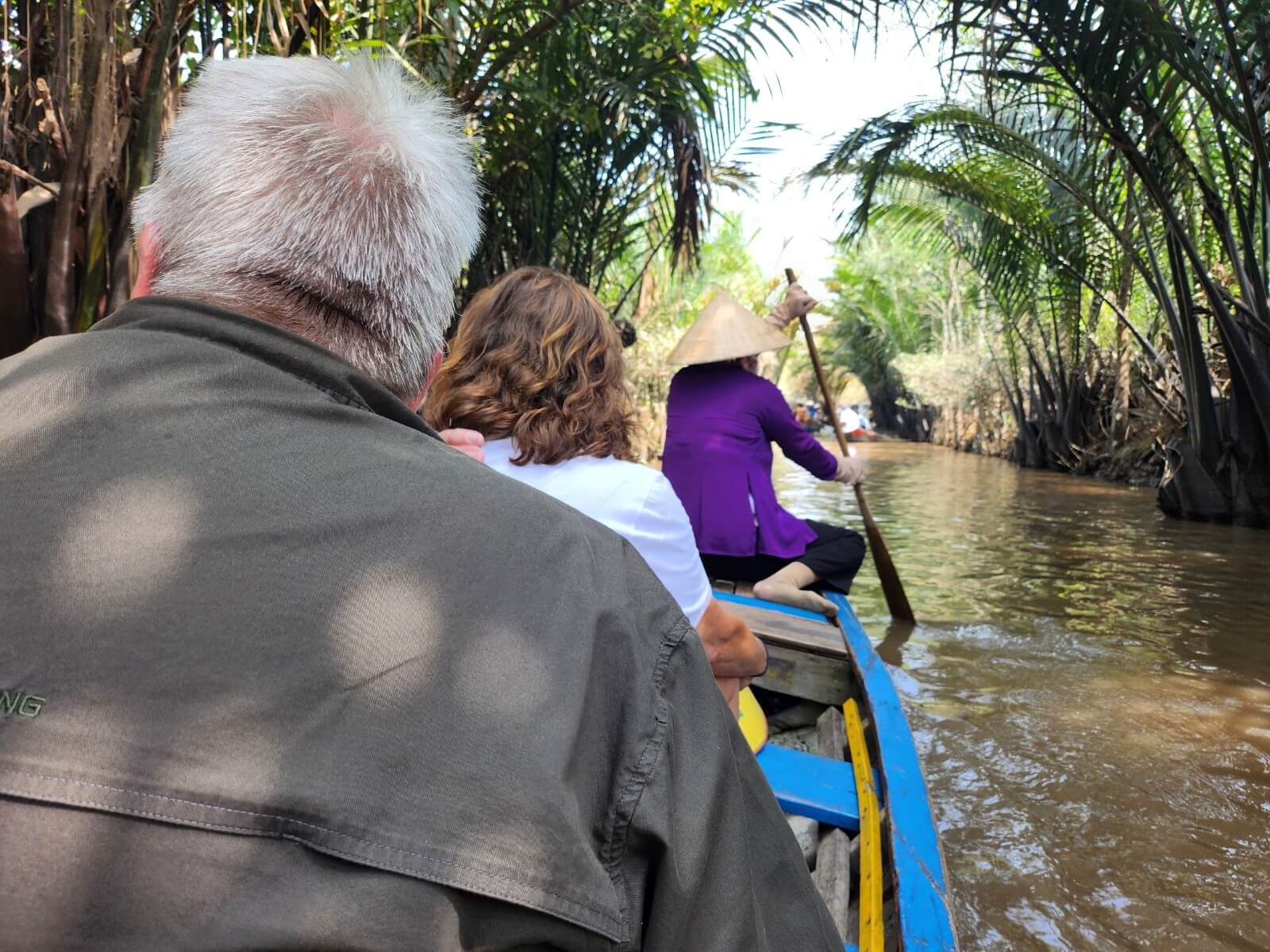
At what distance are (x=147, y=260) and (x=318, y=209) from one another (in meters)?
0.19

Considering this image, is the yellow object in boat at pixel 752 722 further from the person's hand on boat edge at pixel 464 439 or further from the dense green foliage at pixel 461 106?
the dense green foliage at pixel 461 106

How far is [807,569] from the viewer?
452cm

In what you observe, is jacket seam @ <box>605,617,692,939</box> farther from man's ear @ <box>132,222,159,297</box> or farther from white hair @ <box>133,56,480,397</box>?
man's ear @ <box>132,222,159,297</box>

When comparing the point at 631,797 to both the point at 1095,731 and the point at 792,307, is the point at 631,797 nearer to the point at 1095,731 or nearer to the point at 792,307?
the point at 792,307

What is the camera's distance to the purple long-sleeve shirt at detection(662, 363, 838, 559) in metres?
4.06

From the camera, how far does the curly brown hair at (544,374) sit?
1.94 metres

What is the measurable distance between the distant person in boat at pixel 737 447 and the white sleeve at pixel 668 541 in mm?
2138

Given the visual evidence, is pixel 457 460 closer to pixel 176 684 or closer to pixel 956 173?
pixel 176 684

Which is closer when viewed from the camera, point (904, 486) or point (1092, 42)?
point (1092, 42)

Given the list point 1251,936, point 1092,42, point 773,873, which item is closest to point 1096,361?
point 1092,42

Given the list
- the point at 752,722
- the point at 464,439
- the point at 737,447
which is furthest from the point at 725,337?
the point at 464,439

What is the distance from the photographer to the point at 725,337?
13.2ft

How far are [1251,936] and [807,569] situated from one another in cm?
216

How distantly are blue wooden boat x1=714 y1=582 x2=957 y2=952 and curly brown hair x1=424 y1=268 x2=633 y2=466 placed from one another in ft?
3.08
